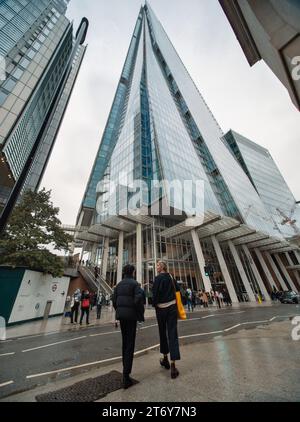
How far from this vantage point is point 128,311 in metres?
3.24

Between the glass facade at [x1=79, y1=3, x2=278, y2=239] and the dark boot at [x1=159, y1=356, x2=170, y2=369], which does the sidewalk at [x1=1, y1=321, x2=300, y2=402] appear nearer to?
the dark boot at [x1=159, y1=356, x2=170, y2=369]

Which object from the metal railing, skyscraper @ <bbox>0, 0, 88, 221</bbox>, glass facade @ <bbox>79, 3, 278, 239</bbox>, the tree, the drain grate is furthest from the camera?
glass facade @ <bbox>79, 3, 278, 239</bbox>

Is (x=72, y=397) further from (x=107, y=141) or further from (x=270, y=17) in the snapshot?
(x=107, y=141)

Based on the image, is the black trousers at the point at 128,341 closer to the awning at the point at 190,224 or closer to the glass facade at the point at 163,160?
the glass facade at the point at 163,160

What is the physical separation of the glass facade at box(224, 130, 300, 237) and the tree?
212 feet

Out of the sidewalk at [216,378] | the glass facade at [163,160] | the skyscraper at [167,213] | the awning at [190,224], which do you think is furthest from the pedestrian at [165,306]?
the awning at [190,224]

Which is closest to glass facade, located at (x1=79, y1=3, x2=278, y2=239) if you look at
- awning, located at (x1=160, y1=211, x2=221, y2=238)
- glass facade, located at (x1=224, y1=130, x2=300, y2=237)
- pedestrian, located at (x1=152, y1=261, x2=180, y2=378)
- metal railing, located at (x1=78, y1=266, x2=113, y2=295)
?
awning, located at (x1=160, y1=211, x2=221, y2=238)

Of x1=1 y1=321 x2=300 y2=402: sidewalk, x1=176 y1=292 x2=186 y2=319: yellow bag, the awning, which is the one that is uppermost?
the awning

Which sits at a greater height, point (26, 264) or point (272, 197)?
point (272, 197)

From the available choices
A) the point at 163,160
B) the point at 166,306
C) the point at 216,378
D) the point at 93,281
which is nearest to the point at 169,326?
the point at 166,306

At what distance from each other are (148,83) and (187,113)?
21.6 m

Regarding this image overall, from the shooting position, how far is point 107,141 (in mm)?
56250

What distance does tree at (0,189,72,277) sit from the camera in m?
12.6
